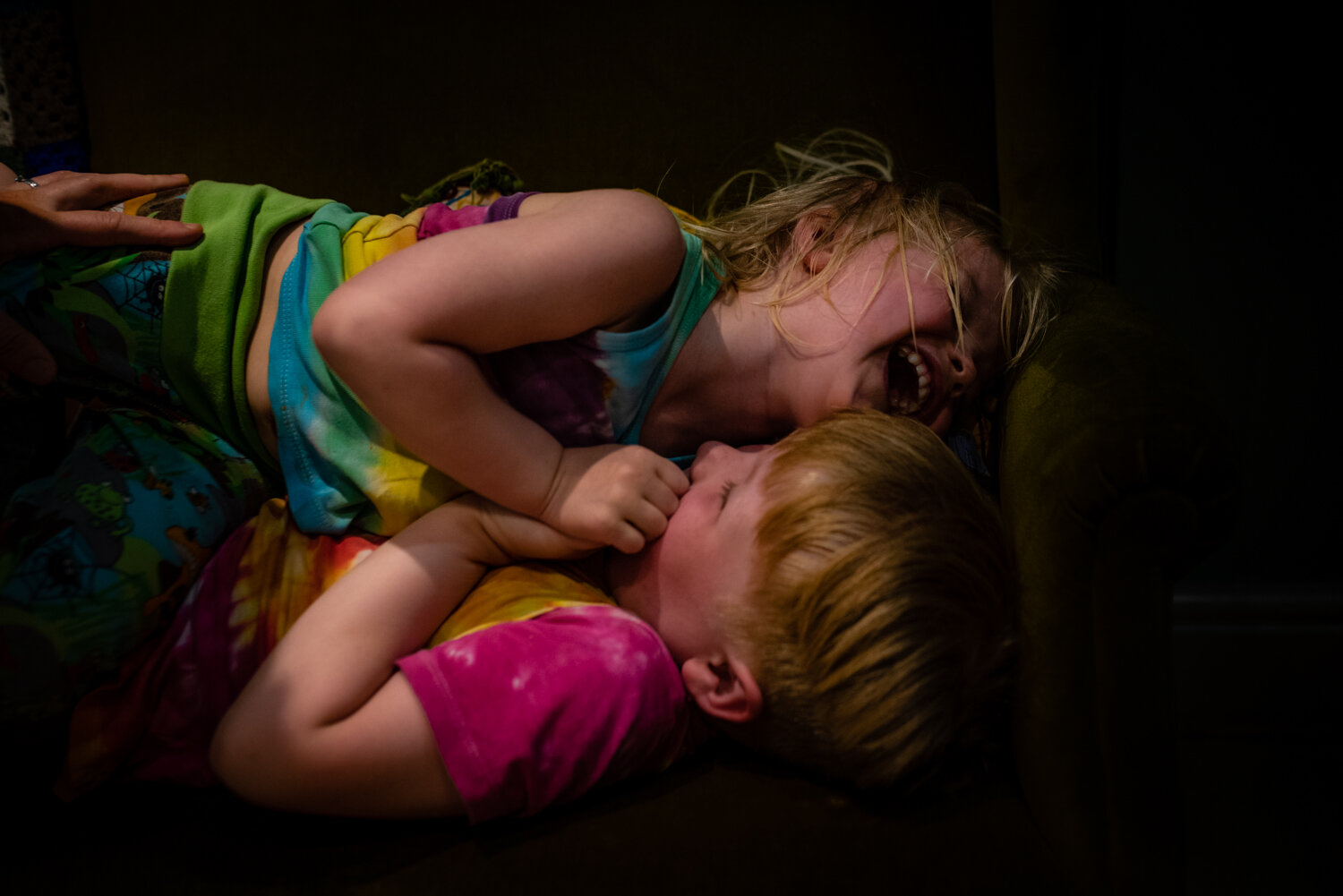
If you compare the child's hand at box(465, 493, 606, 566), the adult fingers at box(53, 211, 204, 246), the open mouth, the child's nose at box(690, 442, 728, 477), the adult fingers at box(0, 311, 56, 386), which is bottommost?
the child's hand at box(465, 493, 606, 566)

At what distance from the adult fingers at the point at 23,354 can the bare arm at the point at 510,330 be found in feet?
1.05

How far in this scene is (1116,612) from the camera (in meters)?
0.65

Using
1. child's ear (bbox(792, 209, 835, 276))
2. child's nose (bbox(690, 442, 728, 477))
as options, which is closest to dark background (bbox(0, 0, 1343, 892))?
child's ear (bbox(792, 209, 835, 276))

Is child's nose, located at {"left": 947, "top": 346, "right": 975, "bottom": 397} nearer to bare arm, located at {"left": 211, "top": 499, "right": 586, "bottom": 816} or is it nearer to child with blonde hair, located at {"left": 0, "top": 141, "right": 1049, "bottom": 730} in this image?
child with blonde hair, located at {"left": 0, "top": 141, "right": 1049, "bottom": 730}

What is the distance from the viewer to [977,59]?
3.72 ft

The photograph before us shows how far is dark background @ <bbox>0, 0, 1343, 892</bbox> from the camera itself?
44.3 inches

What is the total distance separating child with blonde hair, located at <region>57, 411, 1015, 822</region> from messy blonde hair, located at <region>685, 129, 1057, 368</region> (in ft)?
0.66

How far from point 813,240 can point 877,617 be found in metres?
0.46

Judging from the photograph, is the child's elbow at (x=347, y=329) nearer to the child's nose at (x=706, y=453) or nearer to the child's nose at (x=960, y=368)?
the child's nose at (x=706, y=453)

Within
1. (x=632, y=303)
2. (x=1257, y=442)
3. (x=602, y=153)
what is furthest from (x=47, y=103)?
(x=1257, y=442)

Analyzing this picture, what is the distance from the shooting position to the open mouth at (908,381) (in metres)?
0.91

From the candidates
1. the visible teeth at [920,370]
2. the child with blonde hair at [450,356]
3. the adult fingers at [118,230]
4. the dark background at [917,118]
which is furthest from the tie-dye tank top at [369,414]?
the dark background at [917,118]

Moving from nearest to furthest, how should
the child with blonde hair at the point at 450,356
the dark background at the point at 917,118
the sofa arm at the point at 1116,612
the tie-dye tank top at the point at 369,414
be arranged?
the sofa arm at the point at 1116,612, the child with blonde hair at the point at 450,356, the tie-dye tank top at the point at 369,414, the dark background at the point at 917,118

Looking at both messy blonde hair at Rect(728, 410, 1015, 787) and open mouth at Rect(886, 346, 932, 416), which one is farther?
open mouth at Rect(886, 346, 932, 416)
